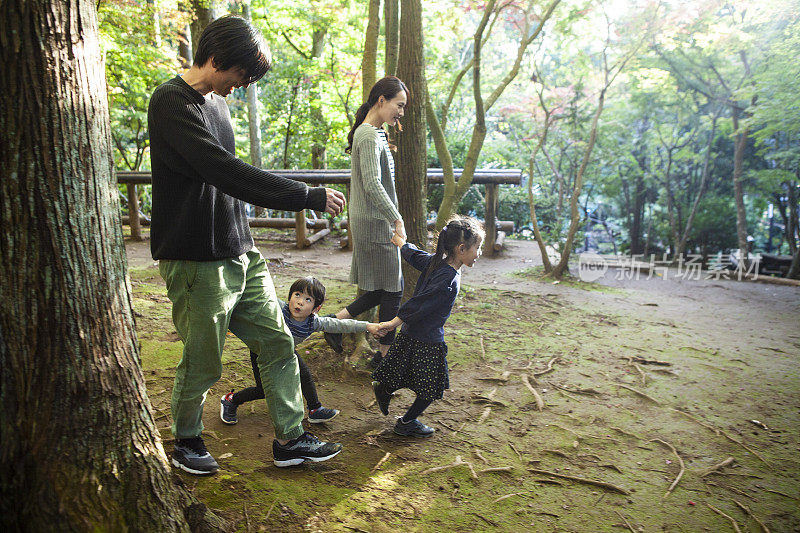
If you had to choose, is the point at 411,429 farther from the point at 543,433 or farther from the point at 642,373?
the point at 642,373

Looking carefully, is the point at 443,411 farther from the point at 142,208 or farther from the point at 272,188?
the point at 142,208

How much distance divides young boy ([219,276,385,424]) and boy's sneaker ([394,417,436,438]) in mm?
436

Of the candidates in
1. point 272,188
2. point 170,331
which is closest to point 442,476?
point 272,188

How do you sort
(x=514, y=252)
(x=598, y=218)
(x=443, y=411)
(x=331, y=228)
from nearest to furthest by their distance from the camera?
(x=443, y=411) → (x=514, y=252) → (x=331, y=228) → (x=598, y=218)

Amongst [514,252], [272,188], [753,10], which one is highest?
[753,10]

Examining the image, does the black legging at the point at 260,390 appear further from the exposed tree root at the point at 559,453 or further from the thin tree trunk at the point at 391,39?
the thin tree trunk at the point at 391,39

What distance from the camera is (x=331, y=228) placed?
32.6ft

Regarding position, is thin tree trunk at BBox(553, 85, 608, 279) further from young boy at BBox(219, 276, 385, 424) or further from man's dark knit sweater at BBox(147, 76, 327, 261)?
man's dark knit sweater at BBox(147, 76, 327, 261)

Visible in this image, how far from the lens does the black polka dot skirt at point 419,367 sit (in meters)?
2.90

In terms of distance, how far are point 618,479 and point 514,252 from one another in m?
6.70

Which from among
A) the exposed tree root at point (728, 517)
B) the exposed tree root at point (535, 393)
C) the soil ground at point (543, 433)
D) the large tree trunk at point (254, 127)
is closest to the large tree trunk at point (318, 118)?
the large tree trunk at point (254, 127)

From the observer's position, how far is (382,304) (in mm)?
3586

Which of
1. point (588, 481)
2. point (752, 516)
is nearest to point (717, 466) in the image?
point (752, 516)

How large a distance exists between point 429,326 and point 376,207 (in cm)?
83
